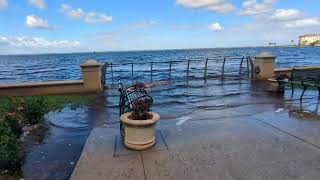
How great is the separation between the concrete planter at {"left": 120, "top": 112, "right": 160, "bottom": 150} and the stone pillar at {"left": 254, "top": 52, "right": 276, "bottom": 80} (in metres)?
9.99

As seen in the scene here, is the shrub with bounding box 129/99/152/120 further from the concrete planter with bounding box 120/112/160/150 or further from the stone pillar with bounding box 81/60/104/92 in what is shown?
the stone pillar with bounding box 81/60/104/92

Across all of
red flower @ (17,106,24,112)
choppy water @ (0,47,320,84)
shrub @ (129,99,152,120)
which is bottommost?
choppy water @ (0,47,320,84)

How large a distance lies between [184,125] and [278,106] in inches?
126

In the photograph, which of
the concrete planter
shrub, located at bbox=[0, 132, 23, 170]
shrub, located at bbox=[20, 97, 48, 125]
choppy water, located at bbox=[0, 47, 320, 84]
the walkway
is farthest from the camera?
choppy water, located at bbox=[0, 47, 320, 84]

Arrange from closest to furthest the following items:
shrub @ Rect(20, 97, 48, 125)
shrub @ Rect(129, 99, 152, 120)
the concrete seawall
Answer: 1. shrub @ Rect(129, 99, 152, 120)
2. shrub @ Rect(20, 97, 48, 125)
3. the concrete seawall

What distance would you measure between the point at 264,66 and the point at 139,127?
10.4m

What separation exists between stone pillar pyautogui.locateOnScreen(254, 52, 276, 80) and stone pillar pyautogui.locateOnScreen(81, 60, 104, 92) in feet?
23.3

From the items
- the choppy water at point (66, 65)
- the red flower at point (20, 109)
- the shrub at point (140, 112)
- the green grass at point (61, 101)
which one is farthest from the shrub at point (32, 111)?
the choppy water at point (66, 65)

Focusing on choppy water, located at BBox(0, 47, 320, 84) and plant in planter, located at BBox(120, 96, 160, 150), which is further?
choppy water, located at BBox(0, 47, 320, 84)

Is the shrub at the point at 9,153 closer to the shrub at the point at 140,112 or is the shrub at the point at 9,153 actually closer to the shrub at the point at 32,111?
the shrub at the point at 140,112

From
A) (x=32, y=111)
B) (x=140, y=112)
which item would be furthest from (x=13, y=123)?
(x=140, y=112)

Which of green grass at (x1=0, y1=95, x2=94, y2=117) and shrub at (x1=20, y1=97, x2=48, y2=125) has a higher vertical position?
shrub at (x1=20, y1=97, x2=48, y2=125)

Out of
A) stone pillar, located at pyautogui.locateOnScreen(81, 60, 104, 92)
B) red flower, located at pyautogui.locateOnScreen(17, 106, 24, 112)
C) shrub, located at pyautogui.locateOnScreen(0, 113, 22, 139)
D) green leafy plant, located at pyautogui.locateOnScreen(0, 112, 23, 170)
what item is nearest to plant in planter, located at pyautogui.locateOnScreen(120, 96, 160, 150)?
green leafy plant, located at pyautogui.locateOnScreen(0, 112, 23, 170)

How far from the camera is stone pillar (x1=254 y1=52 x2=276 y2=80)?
13.8m
